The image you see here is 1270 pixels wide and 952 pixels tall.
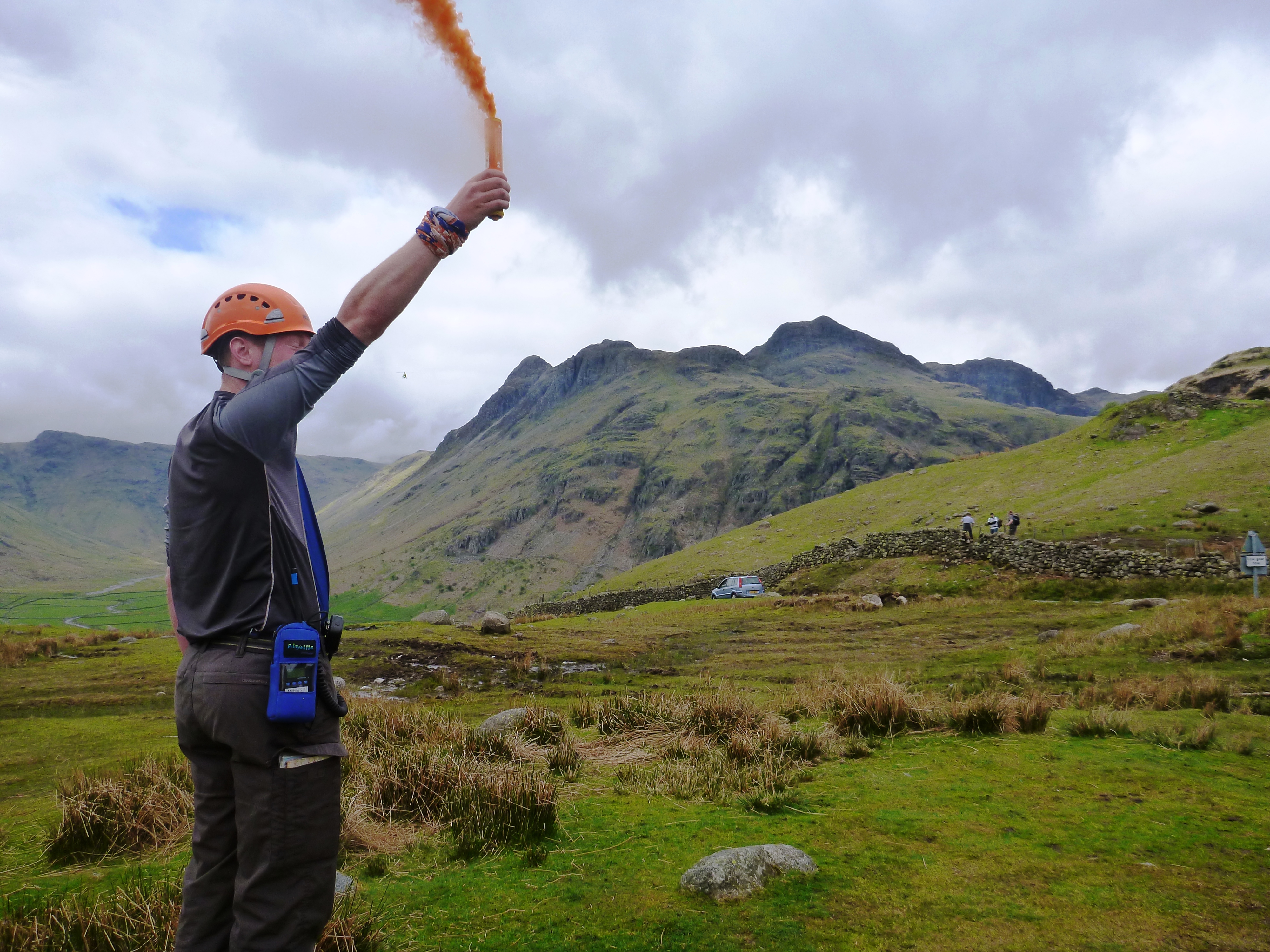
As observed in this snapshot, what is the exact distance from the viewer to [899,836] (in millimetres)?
4336

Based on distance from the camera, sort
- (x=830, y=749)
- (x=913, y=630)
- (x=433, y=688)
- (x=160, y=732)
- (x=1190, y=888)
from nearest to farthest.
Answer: (x=1190, y=888) < (x=830, y=749) < (x=160, y=732) < (x=433, y=688) < (x=913, y=630)

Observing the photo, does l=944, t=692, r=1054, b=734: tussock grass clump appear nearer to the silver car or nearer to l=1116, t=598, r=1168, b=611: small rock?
l=1116, t=598, r=1168, b=611: small rock

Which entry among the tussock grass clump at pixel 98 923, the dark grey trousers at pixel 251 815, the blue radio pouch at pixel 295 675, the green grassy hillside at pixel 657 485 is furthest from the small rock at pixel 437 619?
the green grassy hillside at pixel 657 485

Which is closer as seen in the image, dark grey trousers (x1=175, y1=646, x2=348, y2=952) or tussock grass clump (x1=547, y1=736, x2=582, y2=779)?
dark grey trousers (x1=175, y1=646, x2=348, y2=952)

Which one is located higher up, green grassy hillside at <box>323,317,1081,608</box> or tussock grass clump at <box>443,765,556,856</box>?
green grassy hillside at <box>323,317,1081,608</box>

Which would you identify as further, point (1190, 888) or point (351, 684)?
point (351, 684)

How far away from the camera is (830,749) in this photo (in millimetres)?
6484

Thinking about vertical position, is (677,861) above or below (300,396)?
below

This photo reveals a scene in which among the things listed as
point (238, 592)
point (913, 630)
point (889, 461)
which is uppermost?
point (889, 461)

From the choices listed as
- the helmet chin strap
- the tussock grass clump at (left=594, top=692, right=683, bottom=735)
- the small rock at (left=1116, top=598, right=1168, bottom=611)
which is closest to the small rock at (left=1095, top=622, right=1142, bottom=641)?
the small rock at (left=1116, top=598, right=1168, bottom=611)

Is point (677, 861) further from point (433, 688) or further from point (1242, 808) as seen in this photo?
point (433, 688)

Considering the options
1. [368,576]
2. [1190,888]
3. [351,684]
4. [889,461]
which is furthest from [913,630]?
[368,576]

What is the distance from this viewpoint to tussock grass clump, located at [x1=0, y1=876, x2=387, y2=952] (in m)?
3.14

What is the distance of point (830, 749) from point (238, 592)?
552 cm
